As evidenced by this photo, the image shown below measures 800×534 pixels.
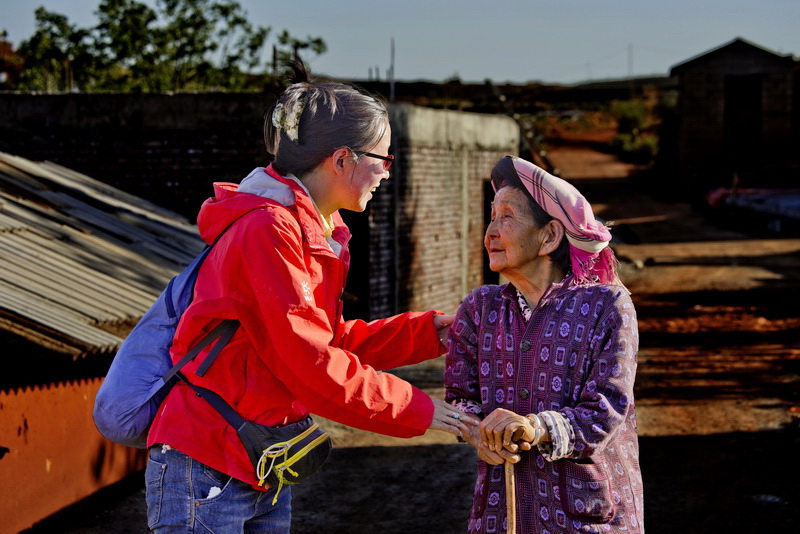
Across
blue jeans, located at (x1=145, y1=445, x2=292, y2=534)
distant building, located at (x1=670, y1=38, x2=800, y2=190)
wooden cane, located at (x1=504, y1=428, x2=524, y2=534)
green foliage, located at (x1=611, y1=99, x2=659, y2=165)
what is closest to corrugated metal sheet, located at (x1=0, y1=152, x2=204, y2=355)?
blue jeans, located at (x1=145, y1=445, x2=292, y2=534)

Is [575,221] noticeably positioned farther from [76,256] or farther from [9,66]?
[9,66]

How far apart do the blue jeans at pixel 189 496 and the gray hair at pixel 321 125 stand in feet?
2.83

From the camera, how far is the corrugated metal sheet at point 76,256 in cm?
544

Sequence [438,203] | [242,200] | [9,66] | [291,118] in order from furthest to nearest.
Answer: [9,66], [438,203], [291,118], [242,200]

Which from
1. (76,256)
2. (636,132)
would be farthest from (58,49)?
(636,132)

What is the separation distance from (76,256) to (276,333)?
4928 mm

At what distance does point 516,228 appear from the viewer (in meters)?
2.99

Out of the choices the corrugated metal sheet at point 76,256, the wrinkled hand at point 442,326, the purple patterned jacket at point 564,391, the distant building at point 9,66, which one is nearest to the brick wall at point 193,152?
the corrugated metal sheet at point 76,256

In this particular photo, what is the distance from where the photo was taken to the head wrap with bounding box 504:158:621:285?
2900mm

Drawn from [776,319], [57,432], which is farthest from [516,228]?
[776,319]

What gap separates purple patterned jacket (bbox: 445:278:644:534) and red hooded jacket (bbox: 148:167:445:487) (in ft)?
0.95

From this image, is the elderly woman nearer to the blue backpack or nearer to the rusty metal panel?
the blue backpack

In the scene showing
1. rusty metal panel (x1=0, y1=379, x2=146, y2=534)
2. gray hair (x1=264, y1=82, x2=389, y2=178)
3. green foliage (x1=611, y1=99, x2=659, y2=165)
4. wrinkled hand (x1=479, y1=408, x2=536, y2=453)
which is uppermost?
green foliage (x1=611, y1=99, x2=659, y2=165)

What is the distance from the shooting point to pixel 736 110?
32500 mm
